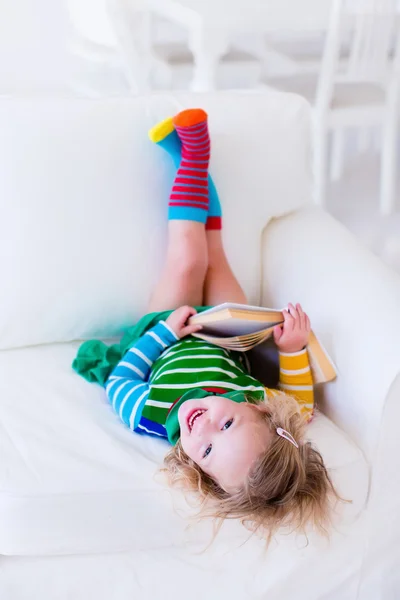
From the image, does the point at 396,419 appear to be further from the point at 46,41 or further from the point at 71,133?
the point at 46,41

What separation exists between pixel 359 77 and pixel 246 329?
1701 mm

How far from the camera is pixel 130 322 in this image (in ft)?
5.19

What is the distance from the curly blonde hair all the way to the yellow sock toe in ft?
2.11

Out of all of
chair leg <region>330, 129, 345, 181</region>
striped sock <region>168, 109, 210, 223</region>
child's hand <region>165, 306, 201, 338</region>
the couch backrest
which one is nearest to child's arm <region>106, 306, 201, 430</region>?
child's hand <region>165, 306, 201, 338</region>

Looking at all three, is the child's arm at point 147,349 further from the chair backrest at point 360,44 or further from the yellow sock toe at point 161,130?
the chair backrest at point 360,44

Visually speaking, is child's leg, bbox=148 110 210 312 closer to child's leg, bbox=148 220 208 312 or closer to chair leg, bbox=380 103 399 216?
child's leg, bbox=148 220 208 312

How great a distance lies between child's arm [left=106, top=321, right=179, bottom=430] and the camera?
1.35 metres

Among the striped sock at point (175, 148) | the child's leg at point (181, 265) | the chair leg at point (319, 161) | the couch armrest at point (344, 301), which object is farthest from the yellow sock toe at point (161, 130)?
the chair leg at point (319, 161)

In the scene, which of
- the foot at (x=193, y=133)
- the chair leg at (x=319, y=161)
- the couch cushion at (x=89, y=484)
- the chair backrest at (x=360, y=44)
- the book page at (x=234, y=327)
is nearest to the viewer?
the couch cushion at (x=89, y=484)

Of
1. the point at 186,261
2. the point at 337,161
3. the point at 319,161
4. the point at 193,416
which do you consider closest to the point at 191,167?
the point at 186,261

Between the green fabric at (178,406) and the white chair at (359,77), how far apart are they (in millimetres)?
1684

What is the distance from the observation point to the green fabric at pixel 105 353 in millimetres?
1459

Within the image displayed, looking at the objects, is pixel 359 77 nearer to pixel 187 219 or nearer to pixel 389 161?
pixel 389 161

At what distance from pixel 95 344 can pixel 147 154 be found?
41cm
